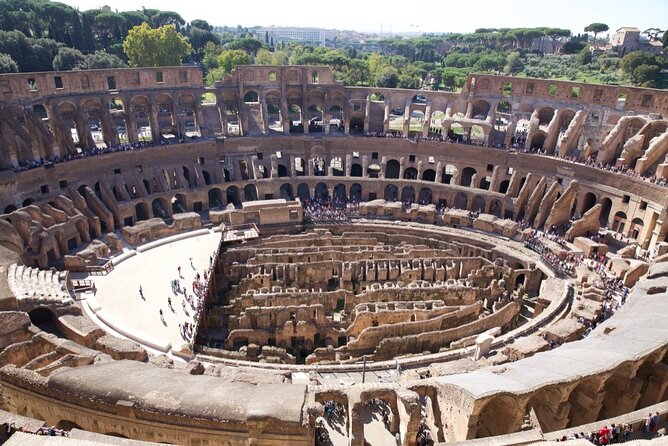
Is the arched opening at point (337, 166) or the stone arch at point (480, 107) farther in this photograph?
the stone arch at point (480, 107)

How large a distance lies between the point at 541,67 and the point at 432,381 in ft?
248

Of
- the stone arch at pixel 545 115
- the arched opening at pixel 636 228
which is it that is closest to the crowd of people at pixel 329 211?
the stone arch at pixel 545 115

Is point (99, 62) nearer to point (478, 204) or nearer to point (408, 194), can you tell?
point (408, 194)

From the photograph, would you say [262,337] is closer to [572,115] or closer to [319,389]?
[319,389]

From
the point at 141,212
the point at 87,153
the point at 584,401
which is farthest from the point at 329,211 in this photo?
the point at 584,401

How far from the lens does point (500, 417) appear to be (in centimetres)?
1407

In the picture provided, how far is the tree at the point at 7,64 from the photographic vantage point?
45.1m

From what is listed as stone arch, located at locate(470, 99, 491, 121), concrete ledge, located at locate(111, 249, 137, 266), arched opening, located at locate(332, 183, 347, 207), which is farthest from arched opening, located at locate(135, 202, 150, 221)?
stone arch, located at locate(470, 99, 491, 121)

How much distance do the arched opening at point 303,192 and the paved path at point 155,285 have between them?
8773mm

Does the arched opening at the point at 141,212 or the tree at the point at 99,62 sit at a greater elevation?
the tree at the point at 99,62

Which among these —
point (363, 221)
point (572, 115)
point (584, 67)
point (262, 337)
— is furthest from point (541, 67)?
point (262, 337)

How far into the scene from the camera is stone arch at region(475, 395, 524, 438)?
13.2 meters

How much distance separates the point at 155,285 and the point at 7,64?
121 feet

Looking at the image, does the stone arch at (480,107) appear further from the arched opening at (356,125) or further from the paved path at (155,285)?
the paved path at (155,285)
